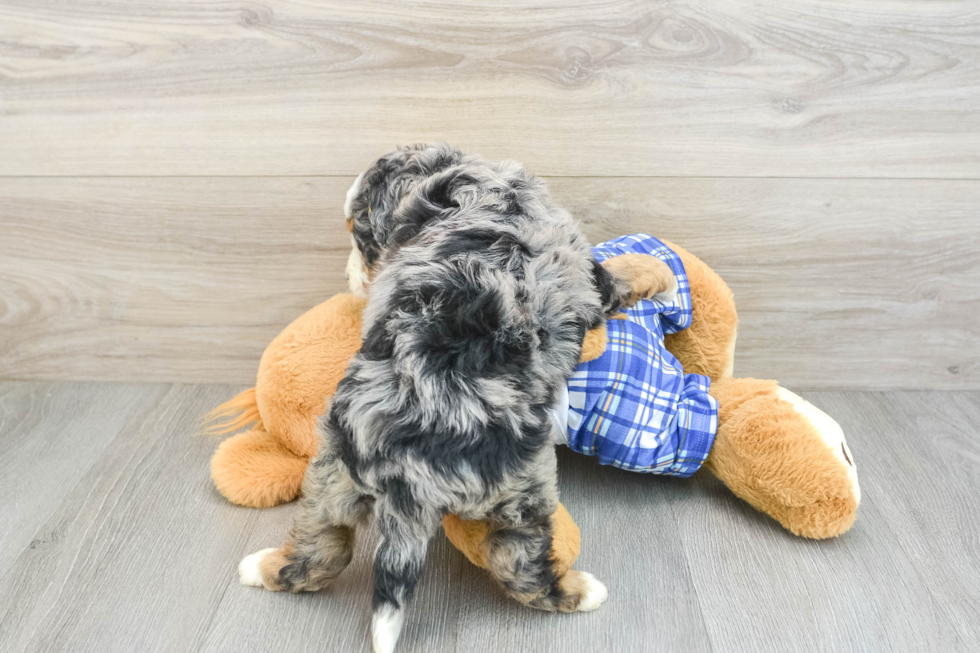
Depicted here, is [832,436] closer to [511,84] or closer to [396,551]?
[396,551]

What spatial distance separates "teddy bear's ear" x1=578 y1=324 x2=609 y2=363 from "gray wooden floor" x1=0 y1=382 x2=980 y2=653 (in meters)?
0.34

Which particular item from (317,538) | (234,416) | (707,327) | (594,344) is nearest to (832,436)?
(707,327)

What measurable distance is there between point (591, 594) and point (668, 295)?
551 mm

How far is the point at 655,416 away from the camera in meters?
1.20

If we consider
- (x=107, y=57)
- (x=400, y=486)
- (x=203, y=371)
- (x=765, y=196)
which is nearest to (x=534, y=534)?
(x=400, y=486)

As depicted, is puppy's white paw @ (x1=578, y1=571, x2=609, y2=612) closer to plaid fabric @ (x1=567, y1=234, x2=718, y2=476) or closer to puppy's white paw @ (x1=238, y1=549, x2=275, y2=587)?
plaid fabric @ (x1=567, y1=234, x2=718, y2=476)

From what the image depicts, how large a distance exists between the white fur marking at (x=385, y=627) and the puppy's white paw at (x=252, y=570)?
30 centimetres

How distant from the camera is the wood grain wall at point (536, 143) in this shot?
1357 mm

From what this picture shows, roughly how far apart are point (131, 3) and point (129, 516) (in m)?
1.01

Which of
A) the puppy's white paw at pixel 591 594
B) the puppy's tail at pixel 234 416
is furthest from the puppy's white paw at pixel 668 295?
the puppy's tail at pixel 234 416

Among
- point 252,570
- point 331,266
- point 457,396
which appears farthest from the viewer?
point 331,266

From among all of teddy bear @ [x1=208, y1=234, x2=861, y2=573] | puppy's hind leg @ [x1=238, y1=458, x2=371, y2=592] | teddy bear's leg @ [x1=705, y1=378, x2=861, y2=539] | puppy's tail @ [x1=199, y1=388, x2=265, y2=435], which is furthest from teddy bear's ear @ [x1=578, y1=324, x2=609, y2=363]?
puppy's tail @ [x1=199, y1=388, x2=265, y2=435]

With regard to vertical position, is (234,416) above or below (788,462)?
below

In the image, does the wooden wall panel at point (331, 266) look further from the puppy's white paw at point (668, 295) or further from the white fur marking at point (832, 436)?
the white fur marking at point (832, 436)
